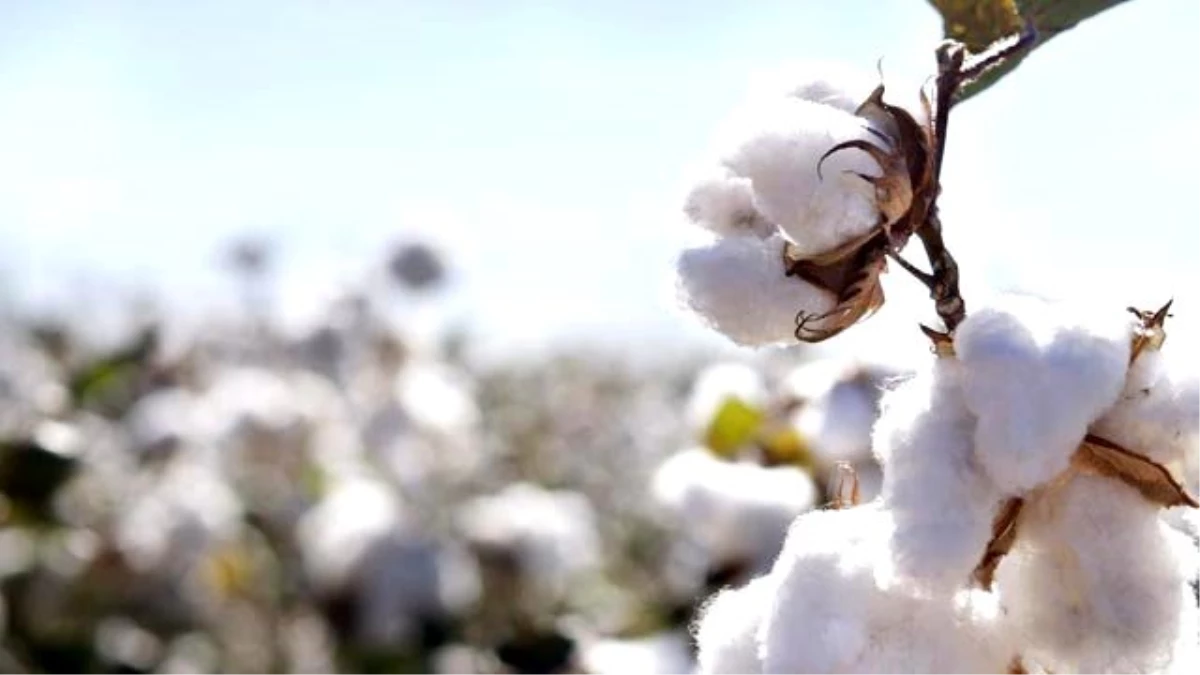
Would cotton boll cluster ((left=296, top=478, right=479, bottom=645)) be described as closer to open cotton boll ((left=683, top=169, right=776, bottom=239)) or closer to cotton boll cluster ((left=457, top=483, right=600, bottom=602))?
cotton boll cluster ((left=457, top=483, right=600, bottom=602))

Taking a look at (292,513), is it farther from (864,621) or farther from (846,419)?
(864,621)

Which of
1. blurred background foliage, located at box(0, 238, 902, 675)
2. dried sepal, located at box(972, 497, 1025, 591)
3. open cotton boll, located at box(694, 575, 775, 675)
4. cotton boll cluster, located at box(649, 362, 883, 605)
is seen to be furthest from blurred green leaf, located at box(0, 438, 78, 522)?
dried sepal, located at box(972, 497, 1025, 591)

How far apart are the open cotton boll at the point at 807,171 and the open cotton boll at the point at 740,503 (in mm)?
889

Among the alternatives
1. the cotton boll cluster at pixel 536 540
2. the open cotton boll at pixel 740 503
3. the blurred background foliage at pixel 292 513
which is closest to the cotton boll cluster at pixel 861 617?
the open cotton boll at pixel 740 503

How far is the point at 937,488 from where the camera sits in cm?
73

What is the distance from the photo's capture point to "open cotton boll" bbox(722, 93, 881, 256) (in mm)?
788

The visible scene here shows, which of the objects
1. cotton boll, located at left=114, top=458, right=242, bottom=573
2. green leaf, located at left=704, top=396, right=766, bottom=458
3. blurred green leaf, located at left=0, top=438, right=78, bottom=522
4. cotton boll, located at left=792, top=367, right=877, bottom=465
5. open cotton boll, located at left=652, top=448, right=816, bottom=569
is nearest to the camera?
cotton boll, located at left=792, top=367, right=877, bottom=465

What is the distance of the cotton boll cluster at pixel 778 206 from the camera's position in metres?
0.79

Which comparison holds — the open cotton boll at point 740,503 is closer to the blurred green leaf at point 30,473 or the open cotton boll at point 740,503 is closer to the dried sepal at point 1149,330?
the dried sepal at point 1149,330

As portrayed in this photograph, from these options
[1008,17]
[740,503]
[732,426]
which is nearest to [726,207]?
[1008,17]

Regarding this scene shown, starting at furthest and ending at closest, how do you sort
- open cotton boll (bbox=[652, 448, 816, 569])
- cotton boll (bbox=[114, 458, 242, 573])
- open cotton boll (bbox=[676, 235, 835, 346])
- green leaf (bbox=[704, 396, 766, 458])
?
cotton boll (bbox=[114, 458, 242, 573])
green leaf (bbox=[704, 396, 766, 458])
open cotton boll (bbox=[652, 448, 816, 569])
open cotton boll (bbox=[676, 235, 835, 346])

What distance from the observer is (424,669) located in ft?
10.3

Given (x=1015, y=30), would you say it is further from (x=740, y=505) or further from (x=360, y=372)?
(x=360, y=372)

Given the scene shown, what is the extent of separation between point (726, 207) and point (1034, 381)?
0.57 ft
